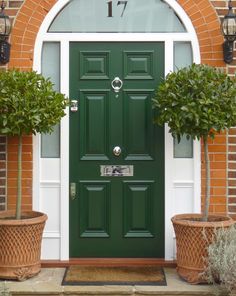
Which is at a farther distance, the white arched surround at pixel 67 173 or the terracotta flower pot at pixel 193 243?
the white arched surround at pixel 67 173

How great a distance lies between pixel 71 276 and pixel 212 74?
2.45m

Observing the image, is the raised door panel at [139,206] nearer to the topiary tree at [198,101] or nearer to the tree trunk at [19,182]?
the topiary tree at [198,101]

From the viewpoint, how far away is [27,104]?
5531 mm

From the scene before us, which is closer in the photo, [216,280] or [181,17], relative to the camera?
[216,280]

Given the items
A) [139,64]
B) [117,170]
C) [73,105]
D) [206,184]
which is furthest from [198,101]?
[73,105]

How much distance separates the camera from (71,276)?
232 inches

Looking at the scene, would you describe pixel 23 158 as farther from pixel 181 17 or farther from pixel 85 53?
pixel 181 17

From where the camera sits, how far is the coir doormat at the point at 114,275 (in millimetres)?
5707

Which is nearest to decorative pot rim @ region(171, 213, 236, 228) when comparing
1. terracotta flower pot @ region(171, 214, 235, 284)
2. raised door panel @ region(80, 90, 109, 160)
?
terracotta flower pot @ region(171, 214, 235, 284)

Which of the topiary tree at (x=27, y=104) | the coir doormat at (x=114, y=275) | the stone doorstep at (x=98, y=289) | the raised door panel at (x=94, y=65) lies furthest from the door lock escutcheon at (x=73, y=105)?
the stone doorstep at (x=98, y=289)

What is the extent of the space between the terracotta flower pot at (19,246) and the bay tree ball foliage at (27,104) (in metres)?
0.88

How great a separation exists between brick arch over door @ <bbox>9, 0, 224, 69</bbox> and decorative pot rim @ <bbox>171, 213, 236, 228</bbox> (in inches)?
64.3

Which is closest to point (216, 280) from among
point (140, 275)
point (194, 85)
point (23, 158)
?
point (140, 275)

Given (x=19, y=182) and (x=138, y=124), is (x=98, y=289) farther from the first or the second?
(x=138, y=124)
